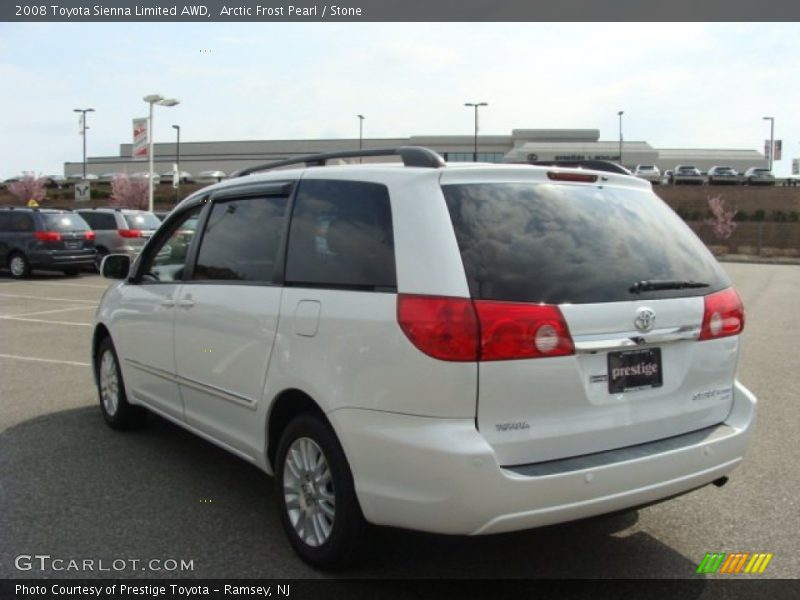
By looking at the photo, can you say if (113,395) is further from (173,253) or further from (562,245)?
(562,245)

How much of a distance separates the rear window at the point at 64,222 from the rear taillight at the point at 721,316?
63.0ft

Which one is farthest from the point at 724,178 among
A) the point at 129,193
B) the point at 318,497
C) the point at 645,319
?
the point at 318,497

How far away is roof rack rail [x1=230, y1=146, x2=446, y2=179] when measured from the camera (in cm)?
325

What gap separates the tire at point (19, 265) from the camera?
1962 cm

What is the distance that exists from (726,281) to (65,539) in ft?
11.3

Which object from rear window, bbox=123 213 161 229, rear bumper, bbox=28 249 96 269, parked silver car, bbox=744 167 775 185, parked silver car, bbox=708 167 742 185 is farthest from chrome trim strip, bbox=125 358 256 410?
parked silver car, bbox=708 167 742 185

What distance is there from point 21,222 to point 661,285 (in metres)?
19.9

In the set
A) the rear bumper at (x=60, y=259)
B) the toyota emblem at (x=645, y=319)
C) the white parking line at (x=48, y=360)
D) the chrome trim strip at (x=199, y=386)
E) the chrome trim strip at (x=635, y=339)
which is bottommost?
the white parking line at (x=48, y=360)

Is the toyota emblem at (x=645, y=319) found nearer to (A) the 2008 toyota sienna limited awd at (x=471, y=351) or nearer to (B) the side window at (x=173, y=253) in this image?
(A) the 2008 toyota sienna limited awd at (x=471, y=351)

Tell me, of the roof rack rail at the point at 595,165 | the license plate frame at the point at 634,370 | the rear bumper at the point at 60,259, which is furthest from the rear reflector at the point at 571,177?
the rear bumper at the point at 60,259

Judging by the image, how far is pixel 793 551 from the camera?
361 centimetres

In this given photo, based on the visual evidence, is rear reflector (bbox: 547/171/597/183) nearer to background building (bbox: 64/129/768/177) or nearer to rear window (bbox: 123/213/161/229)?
rear window (bbox: 123/213/161/229)

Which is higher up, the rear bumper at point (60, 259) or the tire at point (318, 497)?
the rear bumper at point (60, 259)

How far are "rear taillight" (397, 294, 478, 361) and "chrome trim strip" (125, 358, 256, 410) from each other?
1.19 meters
